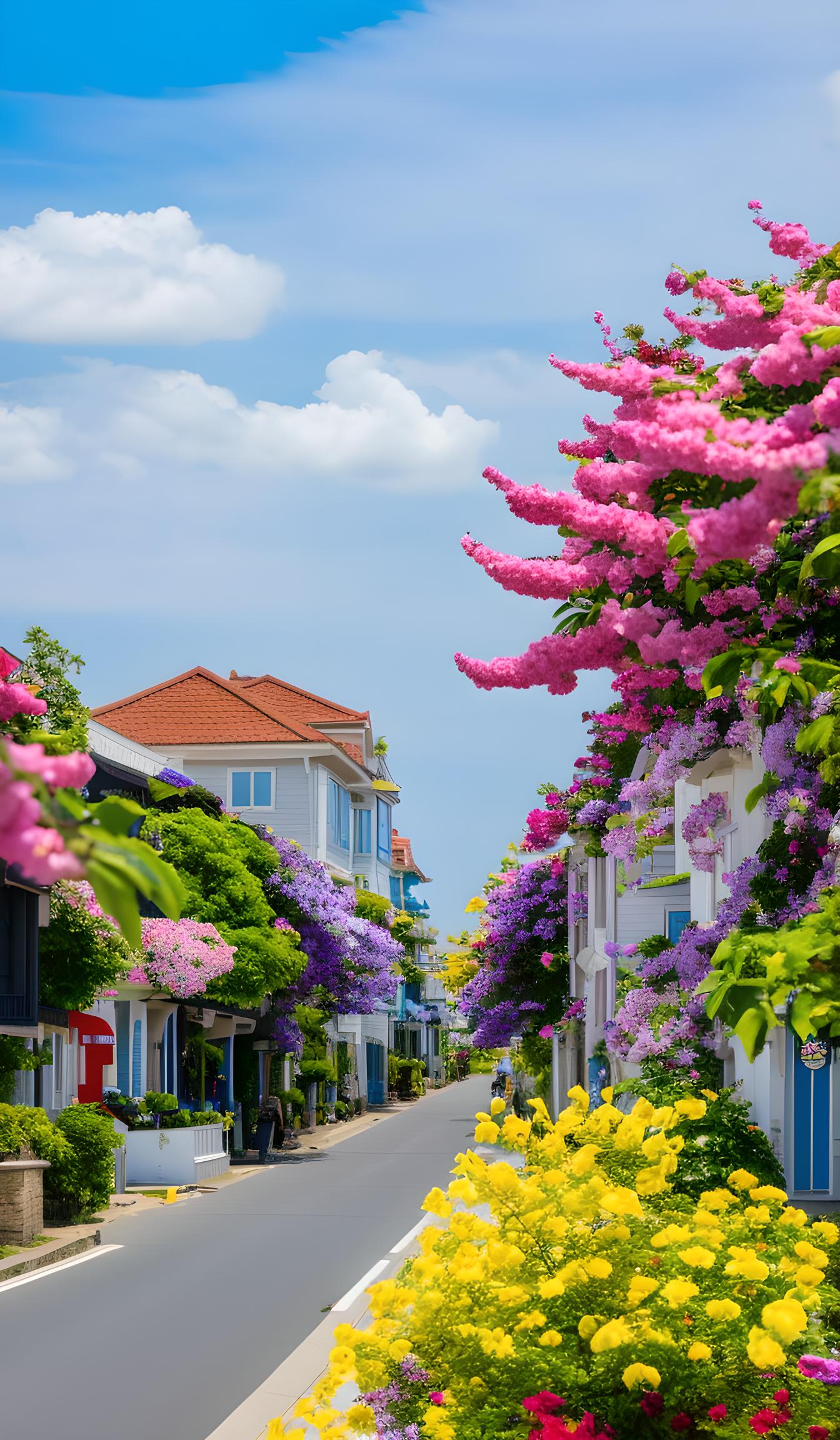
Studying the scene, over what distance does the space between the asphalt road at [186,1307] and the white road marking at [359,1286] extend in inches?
4.3

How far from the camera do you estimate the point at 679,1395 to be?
594cm

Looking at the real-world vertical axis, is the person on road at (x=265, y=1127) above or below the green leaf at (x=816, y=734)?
below

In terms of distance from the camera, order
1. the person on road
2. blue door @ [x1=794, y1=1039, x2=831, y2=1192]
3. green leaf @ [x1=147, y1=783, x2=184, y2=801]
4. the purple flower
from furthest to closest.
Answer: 1. the person on road
2. the purple flower
3. green leaf @ [x1=147, y1=783, x2=184, y2=801]
4. blue door @ [x1=794, y1=1039, x2=831, y2=1192]

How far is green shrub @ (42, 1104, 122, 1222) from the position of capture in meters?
21.5

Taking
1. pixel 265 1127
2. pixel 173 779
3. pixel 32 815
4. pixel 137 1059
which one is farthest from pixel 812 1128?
pixel 265 1127

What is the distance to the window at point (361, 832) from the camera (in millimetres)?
61938

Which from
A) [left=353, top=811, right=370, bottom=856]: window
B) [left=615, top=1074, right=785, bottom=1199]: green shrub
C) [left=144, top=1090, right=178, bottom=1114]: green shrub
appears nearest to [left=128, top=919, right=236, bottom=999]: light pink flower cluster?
[left=144, top=1090, right=178, bottom=1114]: green shrub

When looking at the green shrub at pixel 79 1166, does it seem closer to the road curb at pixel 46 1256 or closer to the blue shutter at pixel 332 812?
the road curb at pixel 46 1256

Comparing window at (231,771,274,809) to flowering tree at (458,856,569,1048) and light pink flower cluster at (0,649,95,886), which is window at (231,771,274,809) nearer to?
flowering tree at (458,856,569,1048)

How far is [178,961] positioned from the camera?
27.6 meters

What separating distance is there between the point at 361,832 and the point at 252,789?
1114cm

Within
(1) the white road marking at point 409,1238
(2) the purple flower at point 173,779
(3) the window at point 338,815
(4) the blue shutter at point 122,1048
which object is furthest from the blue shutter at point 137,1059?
(3) the window at point 338,815

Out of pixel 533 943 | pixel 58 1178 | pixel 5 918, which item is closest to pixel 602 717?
pixel 5 918

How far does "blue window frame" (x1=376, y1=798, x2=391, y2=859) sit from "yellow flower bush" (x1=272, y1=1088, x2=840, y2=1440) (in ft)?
185
